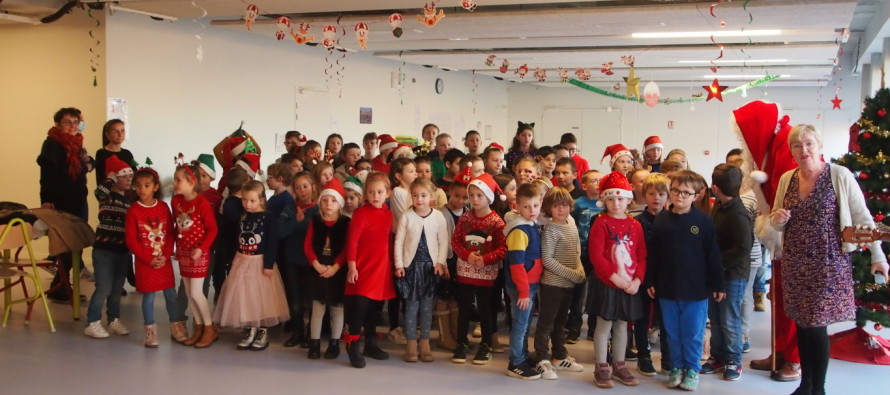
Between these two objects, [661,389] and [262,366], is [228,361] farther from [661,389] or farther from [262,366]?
[661,389]

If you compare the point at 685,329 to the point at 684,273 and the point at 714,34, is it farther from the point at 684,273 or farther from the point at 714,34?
the point at 714,34

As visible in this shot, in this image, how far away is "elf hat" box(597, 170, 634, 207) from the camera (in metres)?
4.47

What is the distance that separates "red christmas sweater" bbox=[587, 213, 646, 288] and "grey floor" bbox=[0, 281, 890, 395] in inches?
26.3

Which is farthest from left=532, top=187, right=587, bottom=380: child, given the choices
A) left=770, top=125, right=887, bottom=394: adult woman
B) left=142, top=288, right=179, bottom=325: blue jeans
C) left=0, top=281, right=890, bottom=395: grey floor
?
left=142, top=288, right=179, bottom=325: blue jeans

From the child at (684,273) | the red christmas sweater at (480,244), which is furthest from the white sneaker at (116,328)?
the child at (684,273)

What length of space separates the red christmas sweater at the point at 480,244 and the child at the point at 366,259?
1.51 feet

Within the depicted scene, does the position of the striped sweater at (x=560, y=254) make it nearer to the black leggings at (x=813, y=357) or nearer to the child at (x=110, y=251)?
the black leggings at (x=813, y=357)

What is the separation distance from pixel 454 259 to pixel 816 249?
230 centimetres

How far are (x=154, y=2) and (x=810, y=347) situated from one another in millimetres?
5806

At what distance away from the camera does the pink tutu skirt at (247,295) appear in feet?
16.6

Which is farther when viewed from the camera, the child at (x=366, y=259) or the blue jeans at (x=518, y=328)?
the child at (x=366, y=259)

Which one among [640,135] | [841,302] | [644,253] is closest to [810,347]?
[841,302]

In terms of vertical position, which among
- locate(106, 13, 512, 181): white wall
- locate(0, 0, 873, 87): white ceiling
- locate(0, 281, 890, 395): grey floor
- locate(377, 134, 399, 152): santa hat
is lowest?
locate(0, 281, 890, 395): grey floor

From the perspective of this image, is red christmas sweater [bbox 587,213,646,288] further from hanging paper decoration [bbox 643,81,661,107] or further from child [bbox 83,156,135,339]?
hanging paper decoration [bbox 643,81,661,107]
